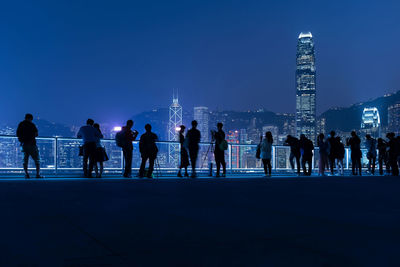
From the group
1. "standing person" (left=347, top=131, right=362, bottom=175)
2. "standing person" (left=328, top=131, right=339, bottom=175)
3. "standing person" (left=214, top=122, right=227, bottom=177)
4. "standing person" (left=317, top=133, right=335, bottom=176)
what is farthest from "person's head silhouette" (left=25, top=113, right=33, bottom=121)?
"standing person" (left=347, top=131, right=362, bottom=175)

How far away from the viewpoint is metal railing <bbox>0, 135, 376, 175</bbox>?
49.9 ft

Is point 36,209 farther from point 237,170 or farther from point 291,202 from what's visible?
point 237,170

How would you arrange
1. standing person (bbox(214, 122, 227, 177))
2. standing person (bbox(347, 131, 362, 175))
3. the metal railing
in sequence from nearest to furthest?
the metal railing < standing person (bbox(214, 122, 227, 177)) < standing person (bbox(347, 131, 362, 175))

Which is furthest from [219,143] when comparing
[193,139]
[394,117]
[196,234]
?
[394,117]

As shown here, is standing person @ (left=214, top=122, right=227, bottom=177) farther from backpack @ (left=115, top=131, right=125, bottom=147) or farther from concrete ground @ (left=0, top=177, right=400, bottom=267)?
concrete ground @ (left=0, top=177, right=400, bottom=267)

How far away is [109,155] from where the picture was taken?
643 inches

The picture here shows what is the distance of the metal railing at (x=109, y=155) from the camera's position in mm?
15211

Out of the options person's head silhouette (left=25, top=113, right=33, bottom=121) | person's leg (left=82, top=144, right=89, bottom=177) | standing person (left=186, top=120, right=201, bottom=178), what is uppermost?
person's head silhouette (left=25, top=113, right=33, bottom=121)

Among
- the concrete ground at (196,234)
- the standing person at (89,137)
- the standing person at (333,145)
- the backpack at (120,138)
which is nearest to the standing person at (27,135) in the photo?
the standing person at (89,137)

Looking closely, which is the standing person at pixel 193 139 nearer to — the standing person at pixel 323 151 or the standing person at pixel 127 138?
the standing person at pixel 127 138

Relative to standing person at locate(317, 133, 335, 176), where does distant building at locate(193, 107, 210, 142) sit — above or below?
above

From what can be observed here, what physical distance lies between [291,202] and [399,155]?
12.9 metres

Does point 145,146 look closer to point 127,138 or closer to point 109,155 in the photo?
point 127,138

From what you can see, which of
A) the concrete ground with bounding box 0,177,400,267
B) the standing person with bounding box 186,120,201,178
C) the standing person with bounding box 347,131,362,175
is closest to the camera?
the concrete ground with bounding box 0,177,400,267
